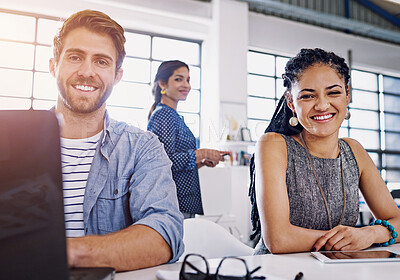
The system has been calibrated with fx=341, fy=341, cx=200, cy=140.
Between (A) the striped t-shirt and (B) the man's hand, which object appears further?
(A) the striped t-shirt

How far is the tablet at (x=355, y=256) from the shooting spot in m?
0.82

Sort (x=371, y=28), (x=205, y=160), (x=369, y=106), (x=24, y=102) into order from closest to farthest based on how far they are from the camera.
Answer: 1. (x=24, y=102)
2. (x=205, y=160)
3. (x=371, y=28)
4. (x=369, y=106)

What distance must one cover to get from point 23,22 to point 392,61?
5.82 meters

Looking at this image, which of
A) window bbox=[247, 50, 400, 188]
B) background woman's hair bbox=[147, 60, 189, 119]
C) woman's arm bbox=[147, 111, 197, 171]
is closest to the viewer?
woman's arm bbox=[147, 111, 197, 171]

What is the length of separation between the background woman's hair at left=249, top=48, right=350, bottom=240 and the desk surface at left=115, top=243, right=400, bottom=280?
1.64 ft

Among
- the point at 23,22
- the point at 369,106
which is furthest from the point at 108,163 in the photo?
the point at 369,106

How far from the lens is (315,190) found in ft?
4.06

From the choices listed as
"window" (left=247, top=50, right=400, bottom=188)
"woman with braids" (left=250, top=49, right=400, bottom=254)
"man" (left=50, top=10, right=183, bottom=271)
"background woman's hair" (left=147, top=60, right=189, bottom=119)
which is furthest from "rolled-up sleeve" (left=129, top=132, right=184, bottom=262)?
"window" (left=247, top=50, right=400, bottom=188)

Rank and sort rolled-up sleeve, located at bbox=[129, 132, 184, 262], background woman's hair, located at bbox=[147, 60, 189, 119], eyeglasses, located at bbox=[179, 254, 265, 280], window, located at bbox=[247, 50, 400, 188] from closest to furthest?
1. eyeglasses, located at bbox=[179, 254, 265, 280]
2. rolled-up sleeve, located at bbox=[129, 132, 184, 262]
3. background woman's hair, located at bbox=[147, 60, 189, 119]
4. window, located at bbox=[247, 50, 400, 188]

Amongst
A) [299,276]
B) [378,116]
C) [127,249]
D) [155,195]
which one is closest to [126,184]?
[155,195]

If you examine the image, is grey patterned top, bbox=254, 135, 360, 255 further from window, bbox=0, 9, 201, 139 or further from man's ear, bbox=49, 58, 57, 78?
man's ear, bbox=49, 58, 57, 78

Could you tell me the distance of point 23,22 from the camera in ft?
5.62

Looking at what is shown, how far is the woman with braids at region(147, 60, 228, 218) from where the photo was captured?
1.61 meters

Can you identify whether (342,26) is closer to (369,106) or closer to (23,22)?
(369,106)
